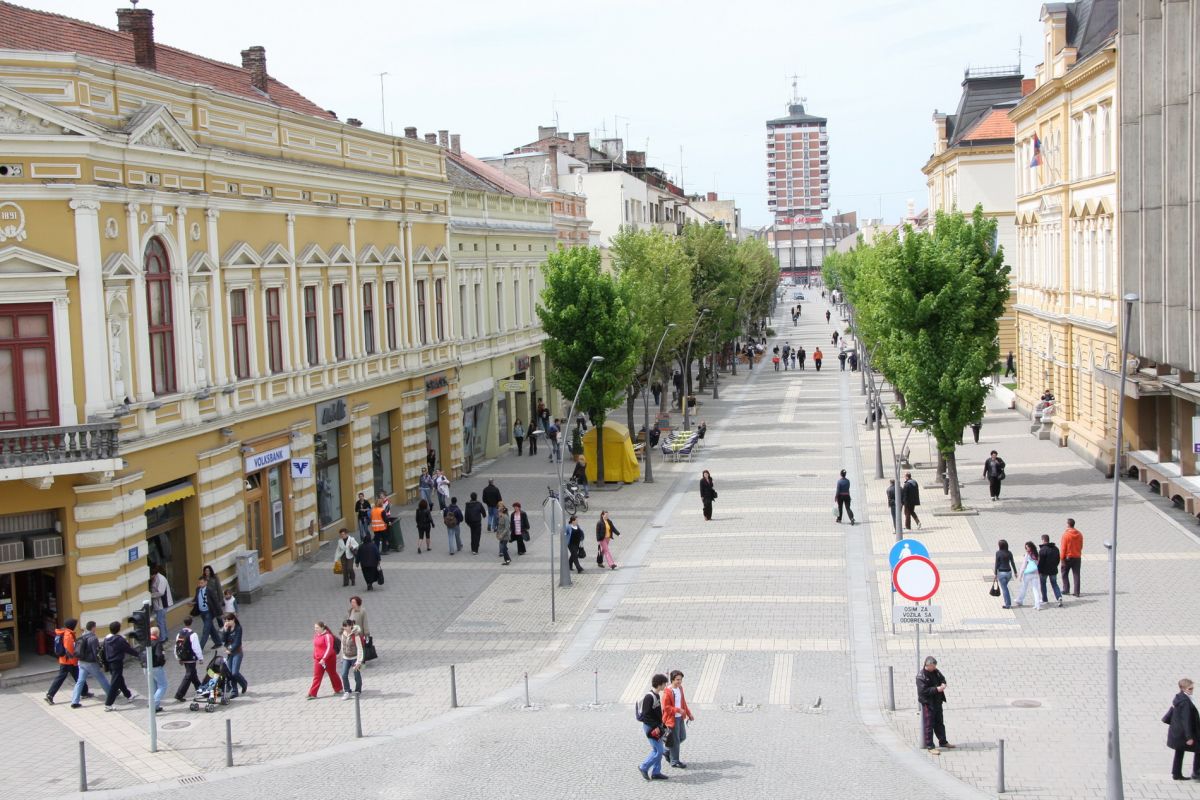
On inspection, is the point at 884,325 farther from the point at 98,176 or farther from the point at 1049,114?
the point at 98,176

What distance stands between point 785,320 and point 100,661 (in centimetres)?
14328

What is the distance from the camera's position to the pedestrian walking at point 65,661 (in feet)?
69.6

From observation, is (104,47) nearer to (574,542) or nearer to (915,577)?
(574,542)

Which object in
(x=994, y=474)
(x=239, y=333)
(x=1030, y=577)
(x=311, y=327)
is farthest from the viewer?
(x=994, y=474)

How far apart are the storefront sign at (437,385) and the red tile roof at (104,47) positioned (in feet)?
29.2

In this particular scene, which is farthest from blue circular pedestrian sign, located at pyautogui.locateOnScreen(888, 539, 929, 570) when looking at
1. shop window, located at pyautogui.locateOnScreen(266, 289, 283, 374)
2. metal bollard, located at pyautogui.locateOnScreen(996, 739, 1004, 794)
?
shop window, located at pyautogui.locateOnScreen(266, 289, 283, 374)

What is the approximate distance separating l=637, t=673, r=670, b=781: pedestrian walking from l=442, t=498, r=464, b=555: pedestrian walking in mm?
16216

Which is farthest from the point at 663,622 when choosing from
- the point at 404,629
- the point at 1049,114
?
the point at 1049,114

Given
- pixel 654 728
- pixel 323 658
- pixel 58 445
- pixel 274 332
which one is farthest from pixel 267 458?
pixel 654 728

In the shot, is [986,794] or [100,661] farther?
[100,661]

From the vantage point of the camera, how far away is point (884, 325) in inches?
1459

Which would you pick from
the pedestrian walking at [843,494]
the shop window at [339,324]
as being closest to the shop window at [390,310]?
the shop window at [339,324]

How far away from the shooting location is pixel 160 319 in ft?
84.7

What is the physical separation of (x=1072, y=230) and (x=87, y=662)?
119 feet
